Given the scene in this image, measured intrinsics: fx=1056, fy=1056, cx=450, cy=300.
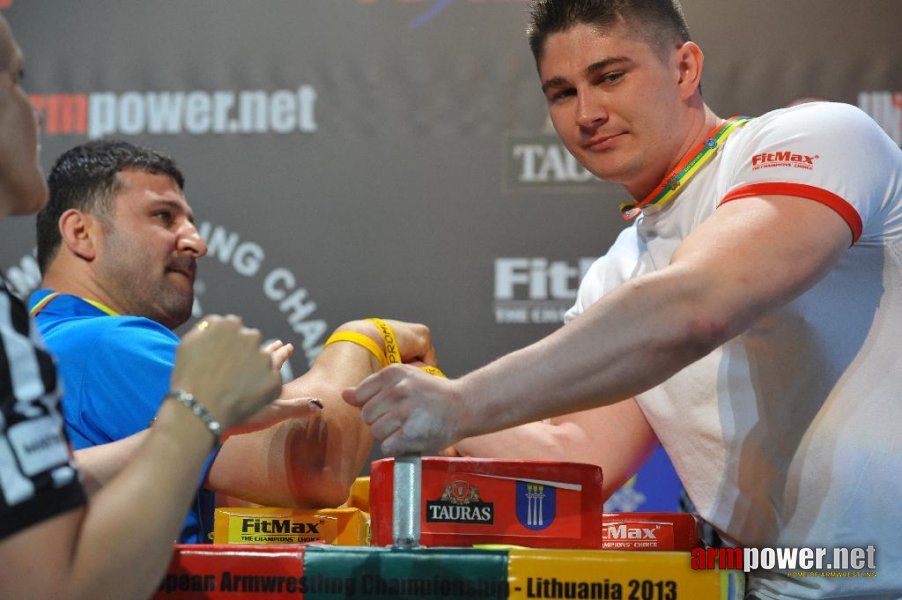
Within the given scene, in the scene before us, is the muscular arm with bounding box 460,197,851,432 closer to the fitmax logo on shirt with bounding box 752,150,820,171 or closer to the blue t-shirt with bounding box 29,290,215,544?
the fitmax logo on shirt with bounding box 752,150,820,171

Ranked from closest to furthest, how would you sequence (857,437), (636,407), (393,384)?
1. (393,384)
2. (857,437)
3. (636,407)

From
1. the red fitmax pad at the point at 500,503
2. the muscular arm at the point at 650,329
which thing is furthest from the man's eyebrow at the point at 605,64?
the red fitmax pad at the point at 500,503

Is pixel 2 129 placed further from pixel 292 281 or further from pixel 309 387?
pixel 292 281

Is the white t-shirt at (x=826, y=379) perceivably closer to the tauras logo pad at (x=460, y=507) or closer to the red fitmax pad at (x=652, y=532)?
the red fitmax pad at (x=652, y=532)

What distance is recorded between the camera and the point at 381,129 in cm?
295

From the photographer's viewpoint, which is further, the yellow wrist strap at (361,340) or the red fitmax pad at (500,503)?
the yellow wrist strap at (361,340)

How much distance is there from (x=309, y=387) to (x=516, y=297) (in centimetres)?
103

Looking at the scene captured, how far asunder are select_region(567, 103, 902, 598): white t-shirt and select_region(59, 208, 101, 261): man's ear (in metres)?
1.50

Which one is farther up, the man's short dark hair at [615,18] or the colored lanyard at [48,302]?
the man's short dark hair at [615,18]

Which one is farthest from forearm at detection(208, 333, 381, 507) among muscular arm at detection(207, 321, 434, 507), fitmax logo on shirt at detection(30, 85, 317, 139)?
fitmax logo on shirt at detection(30, 85, 317, 139)

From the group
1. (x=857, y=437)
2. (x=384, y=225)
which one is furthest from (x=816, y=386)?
(x=384, y=225)

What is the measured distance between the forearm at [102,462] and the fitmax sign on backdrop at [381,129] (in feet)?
5.36

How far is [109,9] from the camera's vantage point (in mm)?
3088

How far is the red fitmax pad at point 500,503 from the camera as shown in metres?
1.24
